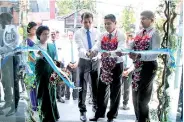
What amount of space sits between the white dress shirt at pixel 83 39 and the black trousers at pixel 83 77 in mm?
62

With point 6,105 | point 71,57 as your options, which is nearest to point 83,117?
point 71,57

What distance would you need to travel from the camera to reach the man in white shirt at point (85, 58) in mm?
2309

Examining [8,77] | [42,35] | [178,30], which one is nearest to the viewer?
[178,30]

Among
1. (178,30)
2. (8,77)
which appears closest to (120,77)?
(178,30)

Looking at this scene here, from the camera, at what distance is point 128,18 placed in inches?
88.0

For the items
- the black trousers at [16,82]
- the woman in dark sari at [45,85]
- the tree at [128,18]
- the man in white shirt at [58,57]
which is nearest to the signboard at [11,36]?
the black trousers at [16,82]

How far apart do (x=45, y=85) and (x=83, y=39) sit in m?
0.61

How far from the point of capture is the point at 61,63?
2365 mm

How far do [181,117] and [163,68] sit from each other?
540 millimetres

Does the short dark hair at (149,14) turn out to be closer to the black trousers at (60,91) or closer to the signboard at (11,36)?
the black trousers at (60,91)

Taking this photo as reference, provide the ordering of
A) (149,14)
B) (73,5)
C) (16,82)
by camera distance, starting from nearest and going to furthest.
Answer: (149,14)
(73,5)
(16,82)

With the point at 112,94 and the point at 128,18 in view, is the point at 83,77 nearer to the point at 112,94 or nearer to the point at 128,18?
the point at 112,94

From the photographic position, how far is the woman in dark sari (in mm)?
2338

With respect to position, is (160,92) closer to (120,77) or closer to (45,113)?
(120,77)
